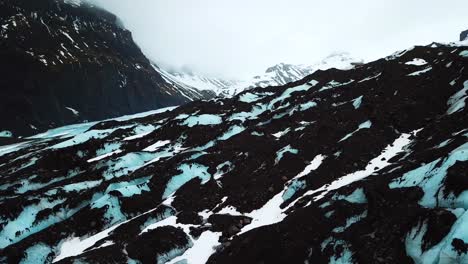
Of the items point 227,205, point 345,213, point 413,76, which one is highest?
point 413,76

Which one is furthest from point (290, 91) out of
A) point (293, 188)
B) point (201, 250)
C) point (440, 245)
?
point (440, 245)

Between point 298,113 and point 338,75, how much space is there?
38927 millimetres

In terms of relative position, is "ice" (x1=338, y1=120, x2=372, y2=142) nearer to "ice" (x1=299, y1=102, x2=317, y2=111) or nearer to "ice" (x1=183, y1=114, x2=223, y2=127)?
"ice" (x1=299, y1=102, x2=317, y2=111)

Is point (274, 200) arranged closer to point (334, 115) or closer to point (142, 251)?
point (142, 251)

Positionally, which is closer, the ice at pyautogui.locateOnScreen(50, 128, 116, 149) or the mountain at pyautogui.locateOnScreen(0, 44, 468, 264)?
the mountain at pyautogui.locateOnScreen(0, 44, 468, 264)

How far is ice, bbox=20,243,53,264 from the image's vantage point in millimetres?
47625

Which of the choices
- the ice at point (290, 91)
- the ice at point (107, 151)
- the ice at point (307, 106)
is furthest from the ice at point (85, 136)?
the ice at point (307, 106)

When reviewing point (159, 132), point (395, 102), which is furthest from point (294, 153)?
point (159, 132)

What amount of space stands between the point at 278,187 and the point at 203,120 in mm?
50612

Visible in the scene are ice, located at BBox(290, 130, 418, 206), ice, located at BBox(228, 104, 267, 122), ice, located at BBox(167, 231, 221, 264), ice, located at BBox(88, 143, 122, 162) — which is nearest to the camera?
ice, located at BBox(167, 231, 221, 264)

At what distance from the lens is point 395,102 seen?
6956 centimetres

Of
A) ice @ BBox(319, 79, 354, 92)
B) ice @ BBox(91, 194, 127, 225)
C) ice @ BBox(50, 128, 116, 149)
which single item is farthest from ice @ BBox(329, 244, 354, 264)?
ice @ BBox(50, 128, 116, 149)

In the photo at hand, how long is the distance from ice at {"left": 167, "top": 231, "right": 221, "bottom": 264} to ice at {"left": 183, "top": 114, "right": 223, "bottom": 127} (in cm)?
5432

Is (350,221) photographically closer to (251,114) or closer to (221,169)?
(221,169)
